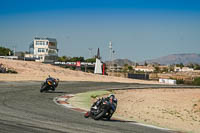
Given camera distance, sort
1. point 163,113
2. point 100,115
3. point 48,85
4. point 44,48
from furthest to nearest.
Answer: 1. point 44,48
2. point 48,85
3. point 163,113
4. point 100,115

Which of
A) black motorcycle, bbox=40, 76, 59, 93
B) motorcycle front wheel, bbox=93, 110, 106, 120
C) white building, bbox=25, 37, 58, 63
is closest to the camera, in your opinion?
motorcycle front wheel, bbox=93, 110, 106, 120

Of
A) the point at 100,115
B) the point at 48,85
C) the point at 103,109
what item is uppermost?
the point at 48,85

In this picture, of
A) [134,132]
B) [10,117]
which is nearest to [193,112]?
[134,132]

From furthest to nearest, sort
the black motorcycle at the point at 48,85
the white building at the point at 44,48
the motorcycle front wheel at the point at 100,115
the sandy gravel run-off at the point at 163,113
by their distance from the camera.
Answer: the white building at the point at 44,48 < the black motorcycle at the point at 48,85 < the sandy gravel run-off at the point at 163,113 < the motorcycle front wheel at the point at 100,115

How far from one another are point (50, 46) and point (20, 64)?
52899 millimetres

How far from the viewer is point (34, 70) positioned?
176 ft

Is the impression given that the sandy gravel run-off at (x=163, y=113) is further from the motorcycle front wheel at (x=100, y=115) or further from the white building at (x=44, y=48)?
the white building at (x=44, y=48)

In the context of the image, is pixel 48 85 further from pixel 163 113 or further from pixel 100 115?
pixel 100 115

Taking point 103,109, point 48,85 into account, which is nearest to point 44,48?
point 48,85

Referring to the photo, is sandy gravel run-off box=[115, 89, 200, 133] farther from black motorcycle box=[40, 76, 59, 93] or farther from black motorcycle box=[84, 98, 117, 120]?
black motorcycle box=[40, 76, 59, 93]

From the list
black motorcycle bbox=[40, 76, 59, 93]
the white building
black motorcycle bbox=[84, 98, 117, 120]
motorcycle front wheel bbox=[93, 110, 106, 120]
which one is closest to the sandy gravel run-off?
black motorcycle bbox=[84, 98, 117, 120]

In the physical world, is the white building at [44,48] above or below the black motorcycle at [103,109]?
above

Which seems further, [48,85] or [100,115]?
[48,85]

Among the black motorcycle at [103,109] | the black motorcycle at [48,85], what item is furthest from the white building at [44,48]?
the black motorcycle at [103,109]
